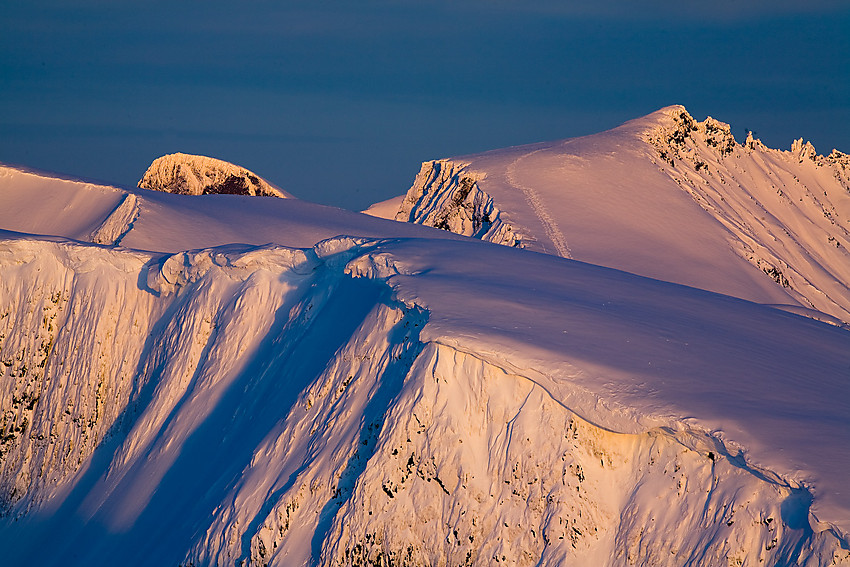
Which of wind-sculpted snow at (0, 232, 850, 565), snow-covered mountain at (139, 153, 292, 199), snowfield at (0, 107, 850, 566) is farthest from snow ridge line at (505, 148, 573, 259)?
snow-covered mountain at (139, 153, 292, 199)

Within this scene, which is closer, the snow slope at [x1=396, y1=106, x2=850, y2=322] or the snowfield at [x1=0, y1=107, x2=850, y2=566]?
the snowfield at [x1=0, y1=107, x2=850, y2=566]

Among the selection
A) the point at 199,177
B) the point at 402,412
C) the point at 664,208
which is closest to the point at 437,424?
the point at 402,412

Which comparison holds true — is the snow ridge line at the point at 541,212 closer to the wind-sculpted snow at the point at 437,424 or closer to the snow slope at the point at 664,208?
the snow slope at the point at 664,208

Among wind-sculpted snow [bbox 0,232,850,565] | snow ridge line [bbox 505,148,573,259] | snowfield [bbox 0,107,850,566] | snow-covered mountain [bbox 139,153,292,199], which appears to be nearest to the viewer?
wind-sculpted snow [bbox 0,232,850,565]

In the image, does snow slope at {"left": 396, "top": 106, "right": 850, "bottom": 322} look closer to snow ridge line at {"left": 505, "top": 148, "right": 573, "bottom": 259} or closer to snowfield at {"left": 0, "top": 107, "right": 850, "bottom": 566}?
snow ridge line at {"left": 505, "top": 148, "right": 573, "bottom": 259}

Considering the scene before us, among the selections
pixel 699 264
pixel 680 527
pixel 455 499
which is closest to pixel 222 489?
pixel 455 499

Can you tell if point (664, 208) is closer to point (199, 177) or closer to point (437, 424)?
point (437, 424)

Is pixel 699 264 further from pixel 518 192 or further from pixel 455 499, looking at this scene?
pixel 455 499
